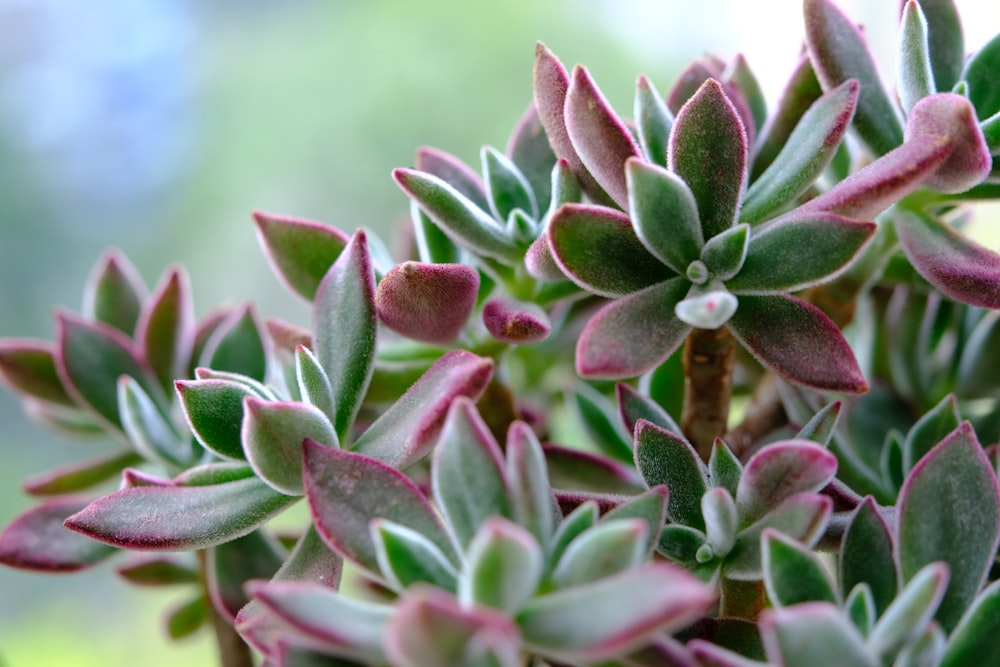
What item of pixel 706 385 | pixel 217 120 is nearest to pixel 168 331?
pixel 706 385

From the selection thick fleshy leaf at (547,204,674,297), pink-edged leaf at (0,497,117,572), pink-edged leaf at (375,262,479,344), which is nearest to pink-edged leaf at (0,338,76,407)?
pink-edged leaf at (0,497,117,572)

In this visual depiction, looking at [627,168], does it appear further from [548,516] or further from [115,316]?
[115,316]

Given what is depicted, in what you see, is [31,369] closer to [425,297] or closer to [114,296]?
[114,296]

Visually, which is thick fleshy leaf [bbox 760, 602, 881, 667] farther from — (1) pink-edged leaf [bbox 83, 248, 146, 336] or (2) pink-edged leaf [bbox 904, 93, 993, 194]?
(1) pink-edged leaf [bbox 83, 248, 146, 336]

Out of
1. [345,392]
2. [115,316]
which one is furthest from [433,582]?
[115,316]

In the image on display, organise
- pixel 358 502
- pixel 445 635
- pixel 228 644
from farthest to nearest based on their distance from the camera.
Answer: pixel 228 644 < pixel 358 502 < pixel 445 635
